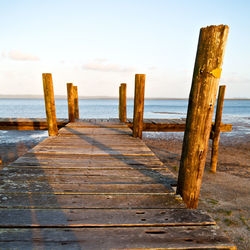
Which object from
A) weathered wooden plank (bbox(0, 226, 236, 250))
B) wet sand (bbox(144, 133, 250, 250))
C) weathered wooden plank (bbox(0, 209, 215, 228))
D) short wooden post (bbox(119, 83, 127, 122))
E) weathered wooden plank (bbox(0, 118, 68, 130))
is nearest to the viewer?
weathered wooden plank (bbox(0, 226, 236, 250))

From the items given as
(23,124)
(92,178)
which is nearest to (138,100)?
(92,178)

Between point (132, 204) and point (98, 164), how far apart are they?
1.28 m

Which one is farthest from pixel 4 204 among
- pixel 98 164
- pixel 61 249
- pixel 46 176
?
pixel 98 164

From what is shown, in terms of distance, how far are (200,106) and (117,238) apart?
144cm

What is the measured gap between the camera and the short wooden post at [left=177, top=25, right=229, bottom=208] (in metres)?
1.66

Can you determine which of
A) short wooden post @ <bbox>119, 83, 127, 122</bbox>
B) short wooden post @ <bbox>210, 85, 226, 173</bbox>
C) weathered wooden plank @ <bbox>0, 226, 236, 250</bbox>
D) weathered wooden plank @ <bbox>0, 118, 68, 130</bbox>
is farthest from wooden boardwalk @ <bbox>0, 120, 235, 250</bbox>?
short wooden post @ <bbox>210, 85, 226, 173</bbox>

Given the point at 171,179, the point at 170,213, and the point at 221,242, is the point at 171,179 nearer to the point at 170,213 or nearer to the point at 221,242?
the point at 170,213

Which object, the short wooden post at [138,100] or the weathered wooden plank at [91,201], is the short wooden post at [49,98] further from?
the weathered wooden plank at [91,201]

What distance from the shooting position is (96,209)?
1.79 m

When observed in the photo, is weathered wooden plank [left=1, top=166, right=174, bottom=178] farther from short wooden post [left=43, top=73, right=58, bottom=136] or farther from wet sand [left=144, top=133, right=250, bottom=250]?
short wooden post [left=43, top=73, right=58, bottom=136]

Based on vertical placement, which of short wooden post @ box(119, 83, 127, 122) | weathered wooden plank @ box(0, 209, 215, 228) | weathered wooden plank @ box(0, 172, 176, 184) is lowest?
weathered wooden plank @ box(0, 172, 176, 184)

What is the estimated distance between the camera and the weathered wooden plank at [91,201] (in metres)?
1.84

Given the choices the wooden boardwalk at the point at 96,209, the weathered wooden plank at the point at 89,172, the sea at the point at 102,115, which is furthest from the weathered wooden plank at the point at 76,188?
the sea at the point at 102,115

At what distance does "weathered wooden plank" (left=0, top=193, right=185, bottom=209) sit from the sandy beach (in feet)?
8.72
